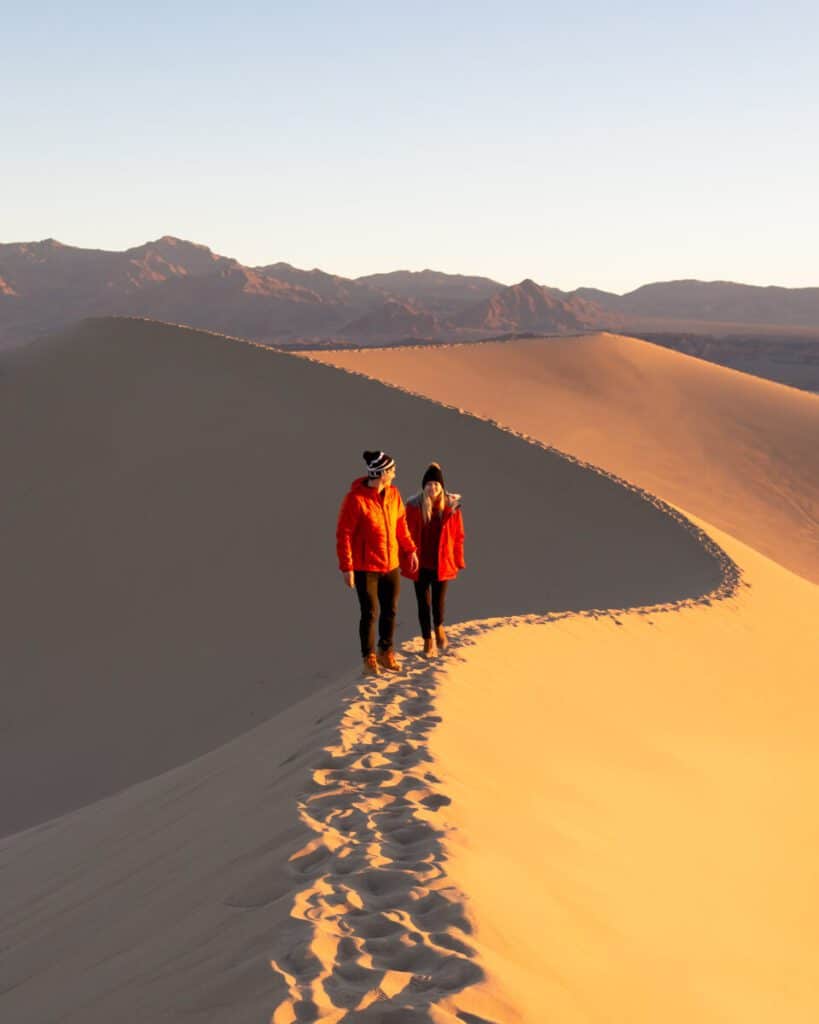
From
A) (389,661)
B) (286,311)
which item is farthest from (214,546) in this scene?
(286,311)

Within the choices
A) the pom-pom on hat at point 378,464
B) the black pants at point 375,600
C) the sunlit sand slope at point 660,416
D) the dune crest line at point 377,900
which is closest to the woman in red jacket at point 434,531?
the black pants at point 375,600

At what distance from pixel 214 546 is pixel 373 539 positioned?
36.8 feet

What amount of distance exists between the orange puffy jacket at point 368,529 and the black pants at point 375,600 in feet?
0.38

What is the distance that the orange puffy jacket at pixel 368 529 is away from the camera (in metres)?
7.62

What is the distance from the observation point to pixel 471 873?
440cm

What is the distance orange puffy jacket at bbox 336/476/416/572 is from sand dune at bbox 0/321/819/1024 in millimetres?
894

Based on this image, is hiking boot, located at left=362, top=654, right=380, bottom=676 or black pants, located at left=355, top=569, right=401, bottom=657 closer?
black pants, located at left=355, top=569, right=401, bottom=657

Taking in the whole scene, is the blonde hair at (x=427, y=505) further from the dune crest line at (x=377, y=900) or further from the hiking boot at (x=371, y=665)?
the dune crest line at (x=377, y=900)

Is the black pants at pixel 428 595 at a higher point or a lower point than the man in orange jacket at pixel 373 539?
lower

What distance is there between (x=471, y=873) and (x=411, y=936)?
0.65 metres

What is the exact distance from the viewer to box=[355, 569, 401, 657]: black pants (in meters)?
7.88

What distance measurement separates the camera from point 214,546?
18.5 meters

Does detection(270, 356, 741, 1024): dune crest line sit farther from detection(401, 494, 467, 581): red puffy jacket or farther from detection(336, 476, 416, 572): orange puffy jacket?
detection(401, 494, 467, 581): red puffy jacket

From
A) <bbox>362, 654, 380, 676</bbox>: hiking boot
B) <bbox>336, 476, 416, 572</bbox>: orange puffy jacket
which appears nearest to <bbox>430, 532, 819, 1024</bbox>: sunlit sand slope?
<bbox>362, 654, 380, 676</bbox>: hiking boot
